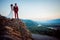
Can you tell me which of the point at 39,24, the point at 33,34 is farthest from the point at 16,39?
the point at 39,24

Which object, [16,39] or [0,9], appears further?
[0,9]

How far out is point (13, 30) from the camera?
183 centimetres

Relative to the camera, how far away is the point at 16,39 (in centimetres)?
181

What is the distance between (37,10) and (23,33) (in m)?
0.39

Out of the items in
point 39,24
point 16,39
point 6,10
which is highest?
point 6,10

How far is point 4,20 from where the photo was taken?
1.87m

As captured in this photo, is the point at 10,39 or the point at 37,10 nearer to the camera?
the point at 10,39

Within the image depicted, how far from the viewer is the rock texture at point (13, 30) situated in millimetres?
1816

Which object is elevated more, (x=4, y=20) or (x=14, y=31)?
(x=4, y=20)

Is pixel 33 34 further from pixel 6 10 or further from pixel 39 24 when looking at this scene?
pixel 6 10

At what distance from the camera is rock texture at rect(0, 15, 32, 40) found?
1.82 metres

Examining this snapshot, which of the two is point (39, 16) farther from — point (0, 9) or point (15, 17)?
point (0, 9)

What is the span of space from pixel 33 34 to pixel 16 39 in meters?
0.24

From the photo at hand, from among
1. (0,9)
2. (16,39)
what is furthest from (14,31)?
(0,9)
